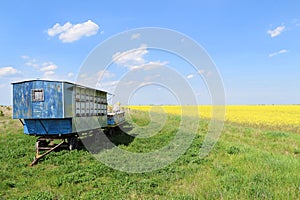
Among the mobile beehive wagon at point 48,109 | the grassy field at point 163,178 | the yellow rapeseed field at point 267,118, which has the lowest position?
the grassy field at point 163,178

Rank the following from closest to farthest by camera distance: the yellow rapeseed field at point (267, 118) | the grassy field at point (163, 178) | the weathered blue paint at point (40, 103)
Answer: the grassy field at point (163, 178) < the weathered blue paint at point (40, 103) < the yellow rapeseed field at point (267, 118)

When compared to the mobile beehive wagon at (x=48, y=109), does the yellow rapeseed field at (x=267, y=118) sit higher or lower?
lower

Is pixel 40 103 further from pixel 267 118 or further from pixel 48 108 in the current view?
pixel 267 118

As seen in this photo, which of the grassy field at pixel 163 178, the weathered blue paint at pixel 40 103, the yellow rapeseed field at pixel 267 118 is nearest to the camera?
the grassy field at pixel 163 178

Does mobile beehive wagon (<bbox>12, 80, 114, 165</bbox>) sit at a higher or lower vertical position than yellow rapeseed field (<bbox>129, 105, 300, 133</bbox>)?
higher

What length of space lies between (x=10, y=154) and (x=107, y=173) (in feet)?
17.5

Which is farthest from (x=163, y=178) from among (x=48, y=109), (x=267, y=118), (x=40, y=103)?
(x=267, y=118)

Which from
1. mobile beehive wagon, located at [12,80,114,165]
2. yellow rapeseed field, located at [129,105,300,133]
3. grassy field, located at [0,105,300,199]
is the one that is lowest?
grassy field, located at [0,105,300,199]

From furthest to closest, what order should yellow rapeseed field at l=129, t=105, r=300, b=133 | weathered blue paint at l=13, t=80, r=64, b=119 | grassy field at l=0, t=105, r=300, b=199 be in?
yellow rapeseed field at l=129, t=105, r=300, b=133, weathered blue paint at l=13, t=80, r=64, b=119, grassy field at l=0, t=105, r=300, b=199

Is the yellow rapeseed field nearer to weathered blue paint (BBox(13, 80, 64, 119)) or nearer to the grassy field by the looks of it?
the grassy field

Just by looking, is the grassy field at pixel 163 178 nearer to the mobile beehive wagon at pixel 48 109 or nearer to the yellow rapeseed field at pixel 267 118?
the mobile beehive wagon at pixel 48 109

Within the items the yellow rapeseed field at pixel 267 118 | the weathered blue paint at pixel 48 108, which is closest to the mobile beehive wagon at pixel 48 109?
the weathered blue paint at pixel 48 108

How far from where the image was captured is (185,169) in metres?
7.97

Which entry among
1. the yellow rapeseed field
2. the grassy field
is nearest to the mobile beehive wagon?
the grassy field
